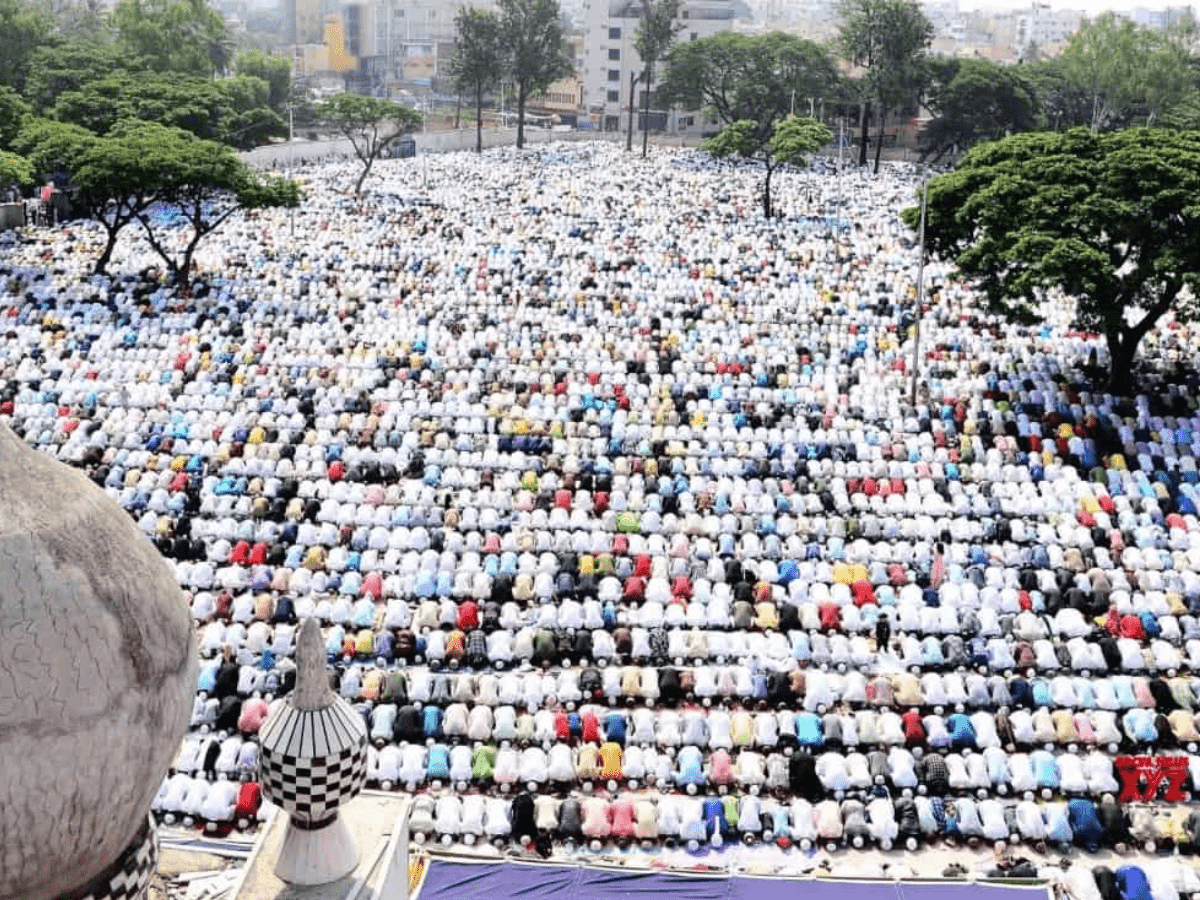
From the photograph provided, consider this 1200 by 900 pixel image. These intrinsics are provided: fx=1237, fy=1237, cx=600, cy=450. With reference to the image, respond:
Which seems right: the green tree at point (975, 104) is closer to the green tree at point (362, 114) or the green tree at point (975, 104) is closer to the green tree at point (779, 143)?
the green tree at point (779, 143)

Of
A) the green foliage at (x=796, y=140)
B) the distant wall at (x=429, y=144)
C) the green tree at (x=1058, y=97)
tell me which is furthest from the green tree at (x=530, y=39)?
the green tree at (x=1058, y=97)

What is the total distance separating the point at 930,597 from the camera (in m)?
19.9

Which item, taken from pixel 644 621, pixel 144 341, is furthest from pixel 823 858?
pixel 144 341

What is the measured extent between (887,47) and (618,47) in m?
34.6

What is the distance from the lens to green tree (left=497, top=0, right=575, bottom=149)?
78.1 metres

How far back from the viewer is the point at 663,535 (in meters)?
22.4

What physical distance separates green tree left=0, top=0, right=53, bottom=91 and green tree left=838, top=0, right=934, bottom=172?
44.1 metres

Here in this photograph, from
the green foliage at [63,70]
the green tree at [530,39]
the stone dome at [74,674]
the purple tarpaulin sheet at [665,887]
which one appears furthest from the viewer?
the green tree at [530,39]

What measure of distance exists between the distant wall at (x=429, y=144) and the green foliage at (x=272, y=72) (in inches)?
459

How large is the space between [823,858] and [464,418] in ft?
46.7

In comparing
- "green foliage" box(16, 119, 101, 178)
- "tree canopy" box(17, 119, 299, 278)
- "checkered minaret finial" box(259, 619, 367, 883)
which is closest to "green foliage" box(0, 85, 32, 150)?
"green foliage" box(16, 119, 101, 178)

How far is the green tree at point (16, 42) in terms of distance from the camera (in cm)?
6438

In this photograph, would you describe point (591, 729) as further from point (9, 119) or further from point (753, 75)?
point (753, 75)

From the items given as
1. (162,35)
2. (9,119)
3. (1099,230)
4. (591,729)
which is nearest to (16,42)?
(162,35)
